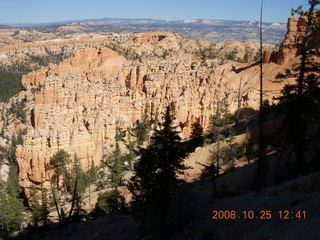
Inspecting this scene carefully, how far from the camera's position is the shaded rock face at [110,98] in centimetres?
4600

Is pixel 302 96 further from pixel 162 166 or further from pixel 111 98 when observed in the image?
pixel 111 98

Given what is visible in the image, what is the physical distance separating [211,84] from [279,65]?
1213 cm

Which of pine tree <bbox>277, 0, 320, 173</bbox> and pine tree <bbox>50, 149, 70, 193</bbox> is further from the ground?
pine tree <bbox>277, 0, 320, 173</bbox>

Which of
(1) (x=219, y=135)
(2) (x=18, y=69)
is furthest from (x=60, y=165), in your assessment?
(2) (x=18, y=69)

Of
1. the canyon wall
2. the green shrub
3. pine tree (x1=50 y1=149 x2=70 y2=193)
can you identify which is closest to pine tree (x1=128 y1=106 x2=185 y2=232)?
the green shrub

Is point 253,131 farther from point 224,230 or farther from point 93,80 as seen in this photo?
point 93,80

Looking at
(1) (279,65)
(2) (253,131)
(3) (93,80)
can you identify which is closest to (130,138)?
(3) (93,80)

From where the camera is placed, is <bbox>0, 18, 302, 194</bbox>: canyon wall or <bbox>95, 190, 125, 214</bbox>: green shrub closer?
<bbox>95, 190, 125, 214</bbox>: green shrub
